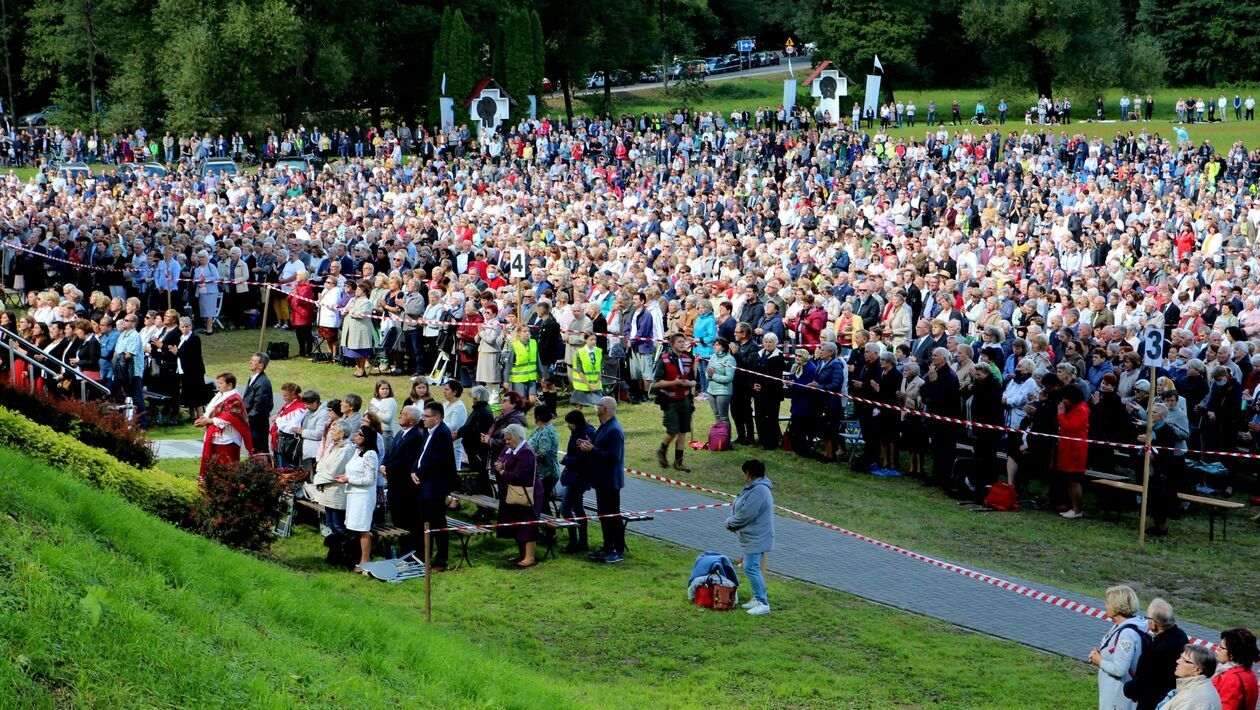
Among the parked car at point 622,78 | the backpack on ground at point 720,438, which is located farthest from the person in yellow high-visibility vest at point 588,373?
the parked car at point 622,78

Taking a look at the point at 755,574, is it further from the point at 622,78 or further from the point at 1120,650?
the point at 622,78

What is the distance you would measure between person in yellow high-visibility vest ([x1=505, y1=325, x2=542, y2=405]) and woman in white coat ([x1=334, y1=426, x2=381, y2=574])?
6.52m

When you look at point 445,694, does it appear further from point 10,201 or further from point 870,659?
point 10,201

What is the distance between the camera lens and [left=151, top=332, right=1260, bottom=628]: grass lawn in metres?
14.3

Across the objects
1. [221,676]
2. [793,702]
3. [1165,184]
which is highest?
[1165,184]

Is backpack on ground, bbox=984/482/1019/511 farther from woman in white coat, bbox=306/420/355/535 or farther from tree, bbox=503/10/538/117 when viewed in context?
tree, bbox=503/10/538/117

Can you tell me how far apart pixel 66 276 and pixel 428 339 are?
10.4 meters

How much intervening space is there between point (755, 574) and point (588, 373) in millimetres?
8018

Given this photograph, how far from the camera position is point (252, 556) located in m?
13.1

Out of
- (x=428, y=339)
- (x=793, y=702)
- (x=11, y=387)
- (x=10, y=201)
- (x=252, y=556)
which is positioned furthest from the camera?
(x=10, y=201)

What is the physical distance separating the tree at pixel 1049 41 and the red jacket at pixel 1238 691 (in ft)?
211

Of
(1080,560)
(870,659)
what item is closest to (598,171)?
(1080,560)

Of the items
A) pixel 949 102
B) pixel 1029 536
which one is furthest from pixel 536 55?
pixel 1029 536

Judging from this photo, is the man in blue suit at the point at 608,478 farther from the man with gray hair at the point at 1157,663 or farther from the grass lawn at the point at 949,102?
the grass lawn at the point at 949,102
